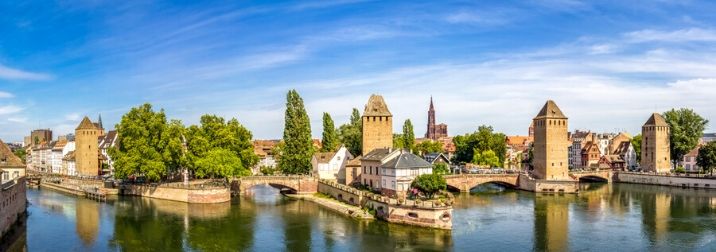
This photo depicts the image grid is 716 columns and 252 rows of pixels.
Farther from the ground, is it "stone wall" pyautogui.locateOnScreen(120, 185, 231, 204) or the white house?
the white house

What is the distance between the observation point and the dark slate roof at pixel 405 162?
51.8m

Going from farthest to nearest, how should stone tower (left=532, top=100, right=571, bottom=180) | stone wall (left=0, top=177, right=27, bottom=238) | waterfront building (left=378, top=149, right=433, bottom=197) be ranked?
stone tower (left=532, top=100, right=571, bottom=180) → waterfront building (left=378, top=149, right=433, bottom=197) → stone wall (left=0, top=177, right=27, bottom=238)

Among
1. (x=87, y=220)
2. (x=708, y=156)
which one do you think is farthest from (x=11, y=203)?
(x=708, y=156)

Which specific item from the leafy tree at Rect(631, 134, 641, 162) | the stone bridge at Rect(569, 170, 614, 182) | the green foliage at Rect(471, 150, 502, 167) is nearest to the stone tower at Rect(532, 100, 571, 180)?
the stone bridge at Rect(569, 170, 614, 182)

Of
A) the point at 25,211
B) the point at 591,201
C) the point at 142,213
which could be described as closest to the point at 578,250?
the point at 591,201

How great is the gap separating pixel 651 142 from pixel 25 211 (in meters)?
80.5

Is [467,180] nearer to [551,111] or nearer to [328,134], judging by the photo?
[551,111]

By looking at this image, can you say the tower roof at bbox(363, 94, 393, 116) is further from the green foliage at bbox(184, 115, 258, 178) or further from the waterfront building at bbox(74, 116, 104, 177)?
the waterfront building at bbox(74, 116, 104, 177)

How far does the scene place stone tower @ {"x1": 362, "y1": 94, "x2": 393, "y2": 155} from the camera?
65250 mm

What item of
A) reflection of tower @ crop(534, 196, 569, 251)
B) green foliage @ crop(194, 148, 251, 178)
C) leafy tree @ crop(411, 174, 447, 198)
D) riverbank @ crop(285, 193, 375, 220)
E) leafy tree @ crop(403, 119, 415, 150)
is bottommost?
reflection of tower @ crop(534, 196, 569, 251)

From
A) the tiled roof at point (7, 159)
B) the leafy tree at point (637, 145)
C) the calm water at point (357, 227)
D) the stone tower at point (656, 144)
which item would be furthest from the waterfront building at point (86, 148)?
the leafy tree at point (637, 145)

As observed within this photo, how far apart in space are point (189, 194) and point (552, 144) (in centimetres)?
4445

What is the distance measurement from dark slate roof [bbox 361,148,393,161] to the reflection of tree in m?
19.4

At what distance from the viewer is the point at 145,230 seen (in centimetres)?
4328
